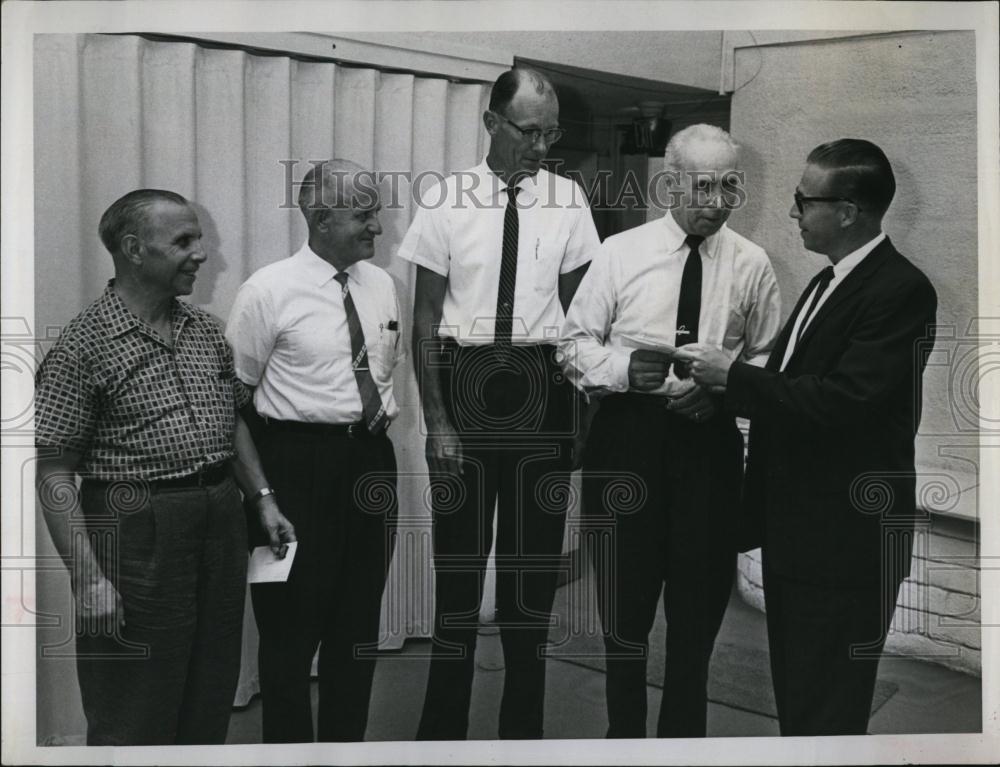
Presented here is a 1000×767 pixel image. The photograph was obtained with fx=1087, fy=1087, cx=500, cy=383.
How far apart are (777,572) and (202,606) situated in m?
1.71

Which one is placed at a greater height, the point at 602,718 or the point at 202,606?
the point at 202,606

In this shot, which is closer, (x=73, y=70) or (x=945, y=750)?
(x=73, y=70)

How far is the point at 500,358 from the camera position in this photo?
3281 mm

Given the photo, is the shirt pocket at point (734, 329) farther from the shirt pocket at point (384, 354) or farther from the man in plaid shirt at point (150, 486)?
the man in plaid shirt at point (150, 486)

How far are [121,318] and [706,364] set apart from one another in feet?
5.56

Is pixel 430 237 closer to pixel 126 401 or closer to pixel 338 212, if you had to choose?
pixel 338 212

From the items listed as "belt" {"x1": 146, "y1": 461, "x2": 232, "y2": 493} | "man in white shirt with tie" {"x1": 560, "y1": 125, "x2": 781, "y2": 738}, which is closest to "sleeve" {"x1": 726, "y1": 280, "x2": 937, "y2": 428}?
"man in white shirt with tie" {"x1": 560, "y1": 125, "x2": 781, "y2": 738}

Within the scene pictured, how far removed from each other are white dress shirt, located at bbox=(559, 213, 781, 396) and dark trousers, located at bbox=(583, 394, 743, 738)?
13 cm

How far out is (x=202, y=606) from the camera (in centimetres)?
312

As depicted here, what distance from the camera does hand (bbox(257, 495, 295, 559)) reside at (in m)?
3.20

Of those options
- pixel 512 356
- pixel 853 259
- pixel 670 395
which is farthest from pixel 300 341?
pixel 853 259

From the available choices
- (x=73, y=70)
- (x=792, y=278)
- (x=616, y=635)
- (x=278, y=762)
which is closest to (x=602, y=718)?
(x=616, y=635)

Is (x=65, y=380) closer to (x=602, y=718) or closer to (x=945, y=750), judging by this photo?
(x=602, y=718)

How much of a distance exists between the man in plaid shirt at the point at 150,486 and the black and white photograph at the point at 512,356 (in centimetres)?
2
